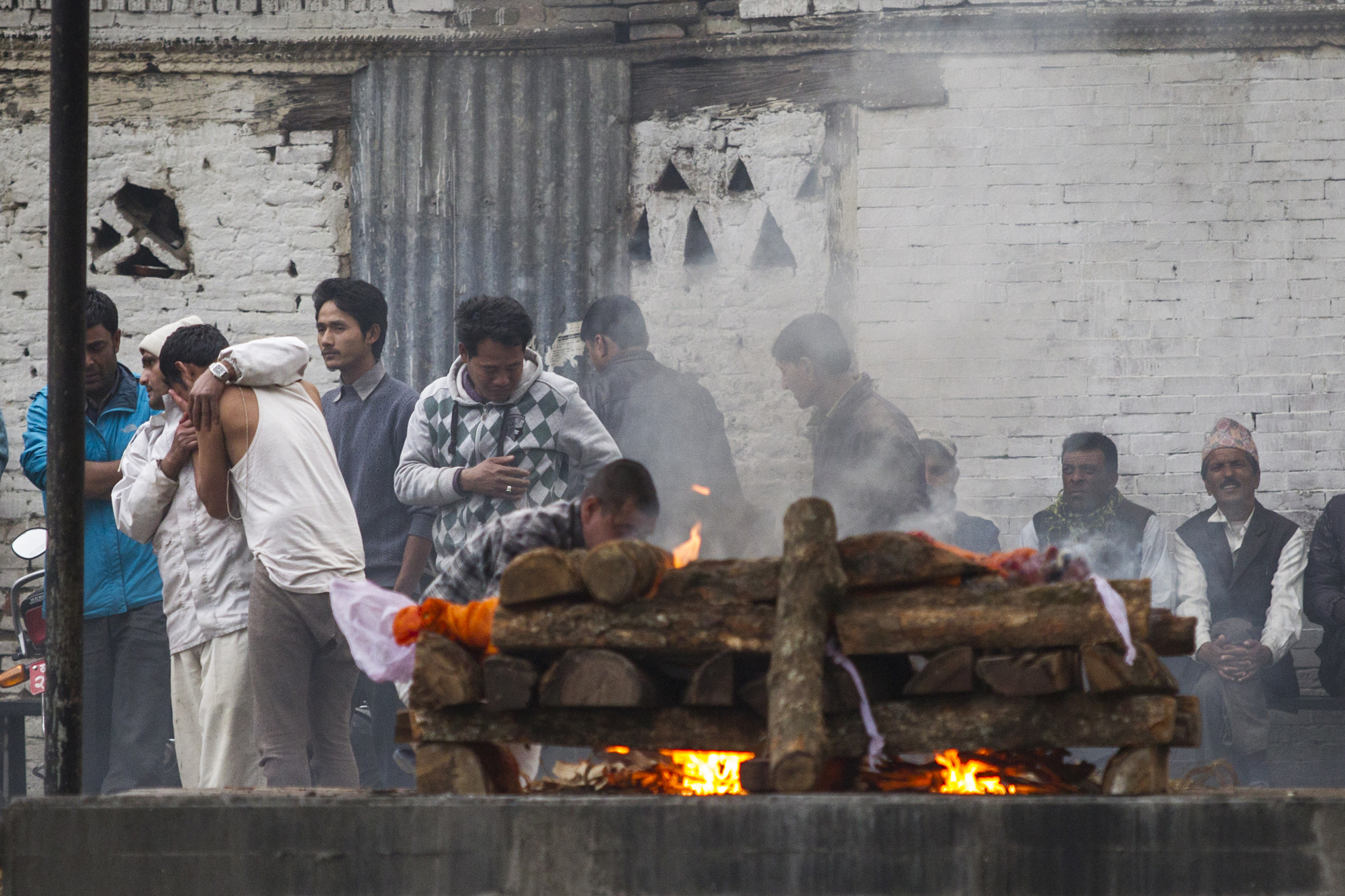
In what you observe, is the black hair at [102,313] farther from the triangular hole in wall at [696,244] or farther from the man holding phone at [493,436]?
the triangular hole in wall at [696,244]

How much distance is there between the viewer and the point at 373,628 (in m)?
3.39

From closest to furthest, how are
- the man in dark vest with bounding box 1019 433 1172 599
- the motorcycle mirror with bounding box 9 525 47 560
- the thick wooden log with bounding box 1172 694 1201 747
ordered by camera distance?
the thick wooden log with bounding box 1172 694 1201 747 → the motorcycle mirror with bounding box 9 525 47 560 → the man in dark vest with bounding box 1019 433 1172 599

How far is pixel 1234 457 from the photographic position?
6.61 metres

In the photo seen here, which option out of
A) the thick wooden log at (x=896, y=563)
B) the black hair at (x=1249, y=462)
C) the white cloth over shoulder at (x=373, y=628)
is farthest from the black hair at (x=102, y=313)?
the black hair at (x=1249, y=462)

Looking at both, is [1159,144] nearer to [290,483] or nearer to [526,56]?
[526,56]

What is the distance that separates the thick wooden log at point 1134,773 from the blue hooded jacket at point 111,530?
392 centimetres

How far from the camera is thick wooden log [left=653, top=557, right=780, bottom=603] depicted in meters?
3.09

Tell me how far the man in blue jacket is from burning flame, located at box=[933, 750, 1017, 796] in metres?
3.62

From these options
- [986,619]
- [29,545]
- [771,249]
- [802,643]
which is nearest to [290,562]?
[29,545]

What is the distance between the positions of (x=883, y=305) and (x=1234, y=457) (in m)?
1.91

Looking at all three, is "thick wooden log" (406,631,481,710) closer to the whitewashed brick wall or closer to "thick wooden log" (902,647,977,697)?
"thick wooden log" (902,647,977,697)

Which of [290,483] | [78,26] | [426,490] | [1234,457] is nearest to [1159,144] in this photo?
[1234,457]

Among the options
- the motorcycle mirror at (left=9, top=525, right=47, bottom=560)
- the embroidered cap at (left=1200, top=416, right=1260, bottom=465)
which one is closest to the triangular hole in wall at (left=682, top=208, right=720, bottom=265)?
the embroidered cap at (left=1200, top=416, right=1260, bottom=465)

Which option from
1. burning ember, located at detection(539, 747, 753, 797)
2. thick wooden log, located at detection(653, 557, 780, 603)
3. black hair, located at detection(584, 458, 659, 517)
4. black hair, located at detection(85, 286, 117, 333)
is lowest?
burning ember, located at detection(539, 747, 753, 797)
